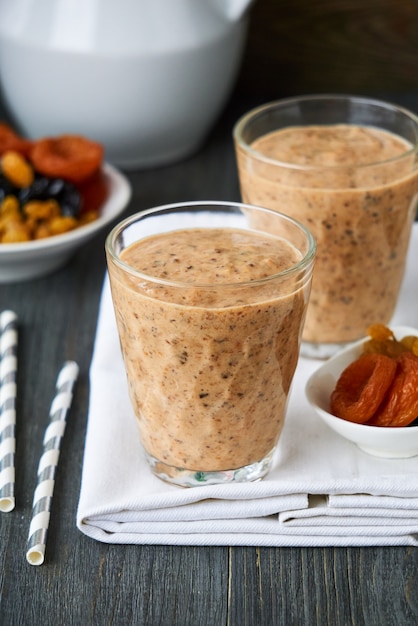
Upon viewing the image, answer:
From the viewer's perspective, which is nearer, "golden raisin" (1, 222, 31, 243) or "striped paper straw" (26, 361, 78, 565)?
"striped paper straw" (26, 361, 78, 565)

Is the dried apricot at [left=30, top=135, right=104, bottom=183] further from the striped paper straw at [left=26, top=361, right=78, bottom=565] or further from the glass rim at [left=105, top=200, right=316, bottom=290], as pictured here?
the glass rim at [left=105, top=200, right=316, bottom=290]

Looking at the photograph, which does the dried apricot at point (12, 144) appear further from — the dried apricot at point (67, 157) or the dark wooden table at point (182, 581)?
the dark wooden table at point (182, 581)

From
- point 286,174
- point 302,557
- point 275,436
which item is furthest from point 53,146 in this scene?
point 302,557

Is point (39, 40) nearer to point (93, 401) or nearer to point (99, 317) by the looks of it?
point (99, 317)

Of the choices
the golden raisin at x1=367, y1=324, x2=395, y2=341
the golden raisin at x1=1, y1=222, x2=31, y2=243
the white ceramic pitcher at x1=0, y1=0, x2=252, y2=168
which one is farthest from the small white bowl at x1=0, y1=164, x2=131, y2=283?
the golden raisin at x1=367, y1=324, x2=395, y2=341

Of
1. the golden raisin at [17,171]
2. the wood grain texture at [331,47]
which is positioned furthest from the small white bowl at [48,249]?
the wood grain texture at [331,47]

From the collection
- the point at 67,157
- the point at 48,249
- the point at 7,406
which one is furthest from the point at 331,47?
the point at 7,406

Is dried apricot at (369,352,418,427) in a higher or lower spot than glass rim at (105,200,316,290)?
lower

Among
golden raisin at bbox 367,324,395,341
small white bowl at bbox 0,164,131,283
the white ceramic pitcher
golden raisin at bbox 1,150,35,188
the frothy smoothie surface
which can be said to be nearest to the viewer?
golden raisin at bbox 367,324,395,341
